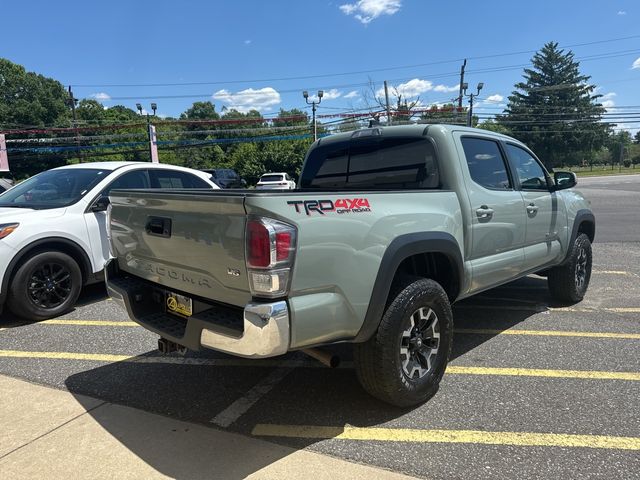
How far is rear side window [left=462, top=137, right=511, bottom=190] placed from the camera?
3924mm

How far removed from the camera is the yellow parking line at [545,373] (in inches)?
141

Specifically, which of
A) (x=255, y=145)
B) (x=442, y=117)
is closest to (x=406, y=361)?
(x=442, y=117)

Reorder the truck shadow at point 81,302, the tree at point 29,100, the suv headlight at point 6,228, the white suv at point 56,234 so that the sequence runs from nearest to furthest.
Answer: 1. the suv headlight at point 6,228
2. the white suv at point 56,234
3. the truck shadow at point 81,302
4. the tree at point 29,100

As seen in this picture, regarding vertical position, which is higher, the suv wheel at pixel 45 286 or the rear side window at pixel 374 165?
the rear side window at pixel 374 165

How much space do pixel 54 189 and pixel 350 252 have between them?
4779 millimetres

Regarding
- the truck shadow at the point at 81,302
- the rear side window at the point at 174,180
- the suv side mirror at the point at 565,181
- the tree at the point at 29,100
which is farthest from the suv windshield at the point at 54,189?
the tree at the point at 29,100

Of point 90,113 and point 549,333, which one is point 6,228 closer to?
point 549,333

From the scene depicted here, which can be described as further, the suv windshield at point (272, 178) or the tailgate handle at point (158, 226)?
the suv windshield at point (272, 178)

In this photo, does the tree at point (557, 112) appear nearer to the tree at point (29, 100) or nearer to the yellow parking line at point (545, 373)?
the tree at point (29, 100)

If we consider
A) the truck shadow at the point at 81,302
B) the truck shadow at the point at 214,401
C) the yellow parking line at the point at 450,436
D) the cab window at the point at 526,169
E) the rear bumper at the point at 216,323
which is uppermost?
the cab window at the point at 526,169

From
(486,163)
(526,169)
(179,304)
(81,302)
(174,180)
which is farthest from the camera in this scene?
(174,180)

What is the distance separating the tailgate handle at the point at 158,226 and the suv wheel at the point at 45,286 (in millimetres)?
2791

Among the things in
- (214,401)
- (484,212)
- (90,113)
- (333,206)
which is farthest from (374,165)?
(90,113)

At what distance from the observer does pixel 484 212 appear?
12.5ft
